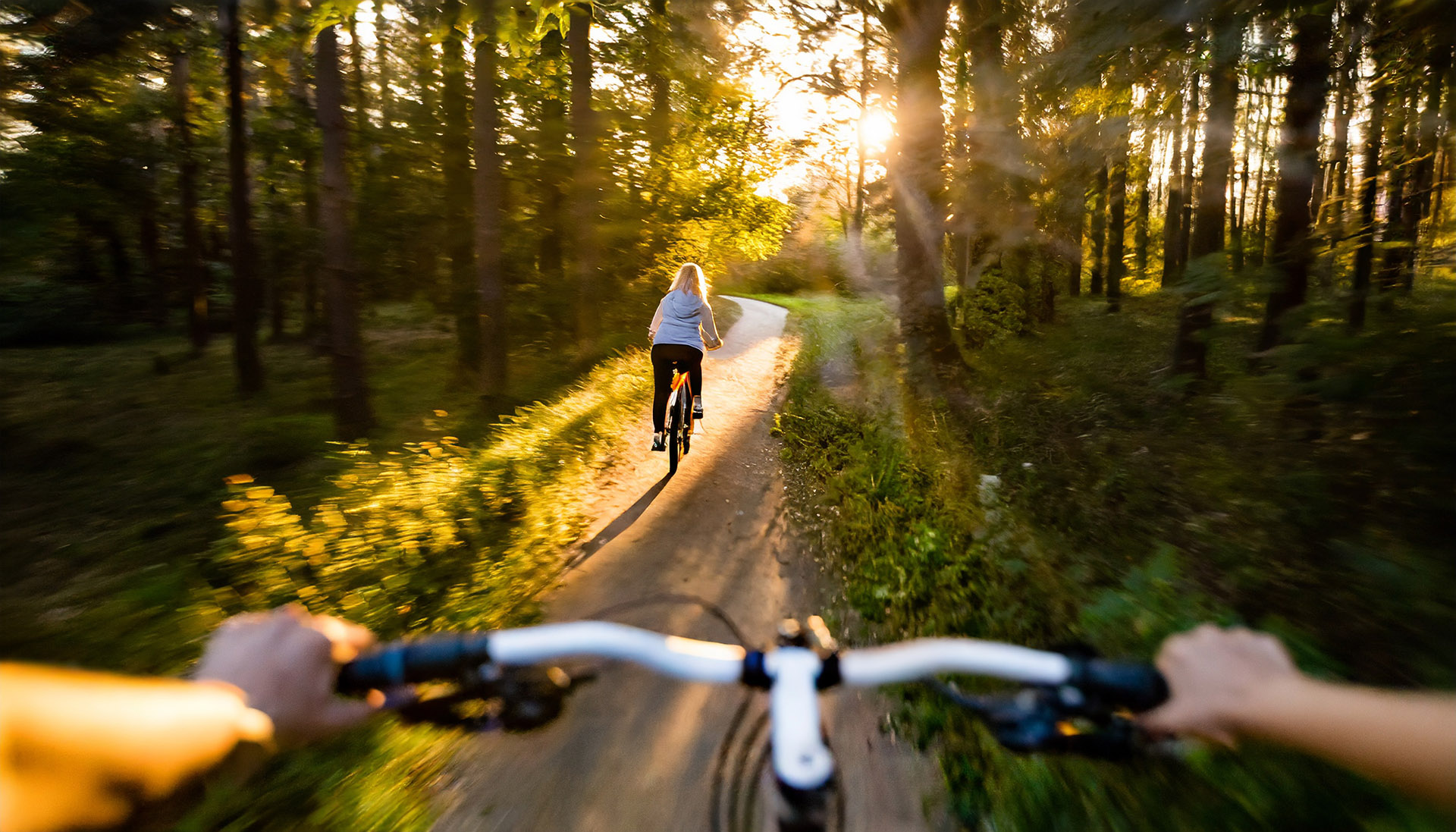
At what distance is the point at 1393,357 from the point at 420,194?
15.7 m

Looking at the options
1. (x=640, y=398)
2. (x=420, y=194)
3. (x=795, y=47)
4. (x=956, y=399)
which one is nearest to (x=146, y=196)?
(x=420, y=194)

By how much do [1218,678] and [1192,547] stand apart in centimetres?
427

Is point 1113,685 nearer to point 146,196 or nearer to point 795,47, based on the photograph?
point 795,47

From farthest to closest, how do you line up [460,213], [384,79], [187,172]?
[384,79] → [187,172] → [460,213]

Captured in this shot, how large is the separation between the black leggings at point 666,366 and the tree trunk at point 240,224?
8.04 meters

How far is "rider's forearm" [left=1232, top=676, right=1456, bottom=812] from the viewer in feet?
3.29

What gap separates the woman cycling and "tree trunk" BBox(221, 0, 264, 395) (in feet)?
25.3

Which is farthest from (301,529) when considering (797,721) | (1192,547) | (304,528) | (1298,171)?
(1298,171)

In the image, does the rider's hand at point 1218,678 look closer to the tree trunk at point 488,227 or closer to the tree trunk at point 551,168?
the tree trunk at point 488,227

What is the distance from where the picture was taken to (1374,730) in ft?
3.46

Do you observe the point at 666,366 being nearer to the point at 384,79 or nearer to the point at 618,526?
the point at 618,526

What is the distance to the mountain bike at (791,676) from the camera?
4.30 ft

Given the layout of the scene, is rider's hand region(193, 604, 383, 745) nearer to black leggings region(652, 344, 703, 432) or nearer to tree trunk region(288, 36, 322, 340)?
black leggings region(652, 344, 703, 432)

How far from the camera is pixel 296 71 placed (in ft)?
43.0
